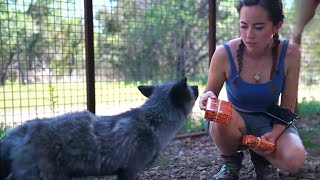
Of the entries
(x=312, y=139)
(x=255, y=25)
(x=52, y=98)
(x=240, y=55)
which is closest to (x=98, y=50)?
(x=52, y=98)

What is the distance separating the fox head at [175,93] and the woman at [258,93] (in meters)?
0.16

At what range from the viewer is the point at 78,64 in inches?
275

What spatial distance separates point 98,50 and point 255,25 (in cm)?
420

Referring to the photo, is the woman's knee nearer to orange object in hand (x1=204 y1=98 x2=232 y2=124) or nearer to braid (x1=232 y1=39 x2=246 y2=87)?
orange object in hand (x1=204 y1=98 x2=232 y2=124)

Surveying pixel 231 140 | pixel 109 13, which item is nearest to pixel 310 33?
pixel 109 13

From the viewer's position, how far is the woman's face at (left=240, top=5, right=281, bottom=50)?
3.21m

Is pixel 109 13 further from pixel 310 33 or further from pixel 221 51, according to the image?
pixel 310 33

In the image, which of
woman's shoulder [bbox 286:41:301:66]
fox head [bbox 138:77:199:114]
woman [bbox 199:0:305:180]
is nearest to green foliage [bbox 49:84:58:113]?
fox head [bbox 138:77:199:114]

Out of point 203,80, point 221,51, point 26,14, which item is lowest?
point 203,80

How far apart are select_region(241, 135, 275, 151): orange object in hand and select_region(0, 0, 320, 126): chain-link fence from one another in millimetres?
2903

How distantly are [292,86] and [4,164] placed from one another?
7.51 ft

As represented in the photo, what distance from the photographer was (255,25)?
3.22m

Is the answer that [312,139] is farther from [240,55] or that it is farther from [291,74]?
[240,55]

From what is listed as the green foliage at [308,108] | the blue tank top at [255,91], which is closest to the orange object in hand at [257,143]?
the blue tank top at [255,91]
